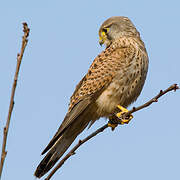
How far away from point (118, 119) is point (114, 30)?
1557 millimetres

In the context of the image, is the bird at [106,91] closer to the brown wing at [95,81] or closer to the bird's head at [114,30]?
the brown wing at [95,81]

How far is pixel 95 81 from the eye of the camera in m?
4.78

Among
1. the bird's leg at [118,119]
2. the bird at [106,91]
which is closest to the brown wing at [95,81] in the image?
the bird at [106,91]

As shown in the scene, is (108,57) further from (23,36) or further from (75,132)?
(23,36)

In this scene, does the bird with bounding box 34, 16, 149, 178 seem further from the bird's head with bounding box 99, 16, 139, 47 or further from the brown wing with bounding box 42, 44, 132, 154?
the bird's head with bounding box 99, 16, 139, 47

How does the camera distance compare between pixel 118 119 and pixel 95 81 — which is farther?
pixel 95 81

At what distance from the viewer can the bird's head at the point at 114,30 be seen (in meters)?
5.39

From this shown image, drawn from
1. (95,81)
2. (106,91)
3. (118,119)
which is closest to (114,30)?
(95,81)

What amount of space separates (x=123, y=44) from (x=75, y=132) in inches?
56.0

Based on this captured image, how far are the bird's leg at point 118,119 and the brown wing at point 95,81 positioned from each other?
334mm

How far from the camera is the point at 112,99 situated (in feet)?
15.1

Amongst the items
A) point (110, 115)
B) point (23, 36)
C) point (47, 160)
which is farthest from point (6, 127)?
point (110, 115)

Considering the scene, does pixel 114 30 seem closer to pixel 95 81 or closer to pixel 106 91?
pixel 95 81

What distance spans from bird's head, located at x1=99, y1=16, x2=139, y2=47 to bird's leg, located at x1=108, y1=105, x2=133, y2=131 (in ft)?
3.93
